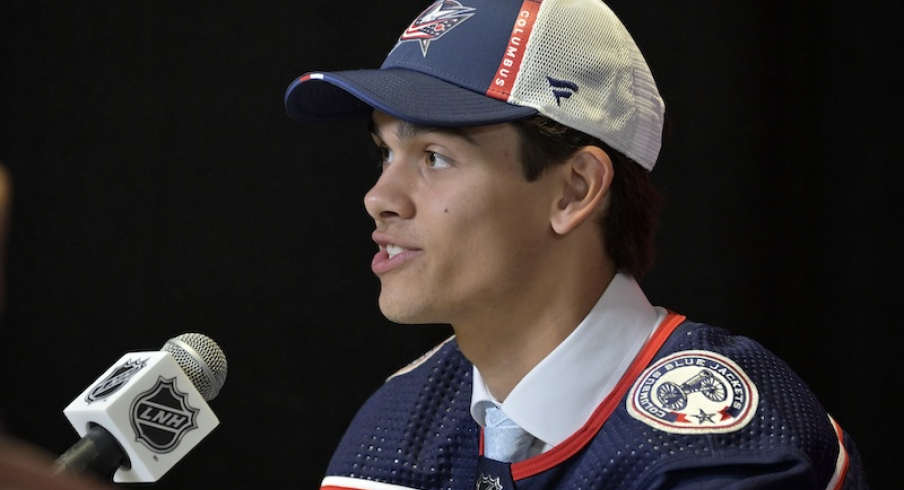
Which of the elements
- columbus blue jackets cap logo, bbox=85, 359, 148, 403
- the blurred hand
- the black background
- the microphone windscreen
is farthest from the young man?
the blurred hand

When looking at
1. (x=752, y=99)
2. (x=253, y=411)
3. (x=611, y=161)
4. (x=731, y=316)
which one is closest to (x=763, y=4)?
(x=752, y=99)

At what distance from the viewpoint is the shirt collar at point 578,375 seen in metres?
1.22

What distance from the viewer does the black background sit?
6.16ft

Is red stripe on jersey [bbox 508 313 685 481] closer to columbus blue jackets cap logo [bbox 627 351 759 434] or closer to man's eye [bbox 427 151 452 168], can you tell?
columbus blue jackets cap logo [bbox 627 351 759 434]

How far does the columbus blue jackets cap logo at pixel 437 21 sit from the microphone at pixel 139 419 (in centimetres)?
50

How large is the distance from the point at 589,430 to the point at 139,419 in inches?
19.7

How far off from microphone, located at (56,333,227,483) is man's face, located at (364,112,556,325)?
0.30m

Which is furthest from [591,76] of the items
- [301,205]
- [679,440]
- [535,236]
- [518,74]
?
[301,205]

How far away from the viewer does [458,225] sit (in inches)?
48.1

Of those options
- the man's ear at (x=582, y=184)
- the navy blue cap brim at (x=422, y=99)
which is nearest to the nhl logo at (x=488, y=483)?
the man's ear at (x=582, y=184)

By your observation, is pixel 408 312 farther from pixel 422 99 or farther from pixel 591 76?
pixel 591 76

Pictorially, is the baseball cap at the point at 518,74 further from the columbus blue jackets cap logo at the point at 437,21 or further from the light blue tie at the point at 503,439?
the light blue tie at the point at 503,439

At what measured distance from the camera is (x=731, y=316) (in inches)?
80.7

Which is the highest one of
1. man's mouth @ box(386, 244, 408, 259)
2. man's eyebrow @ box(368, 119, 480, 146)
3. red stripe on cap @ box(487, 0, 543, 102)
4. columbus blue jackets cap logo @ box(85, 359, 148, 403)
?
red stripe on cap @ box(487, 0, 543, 102)
